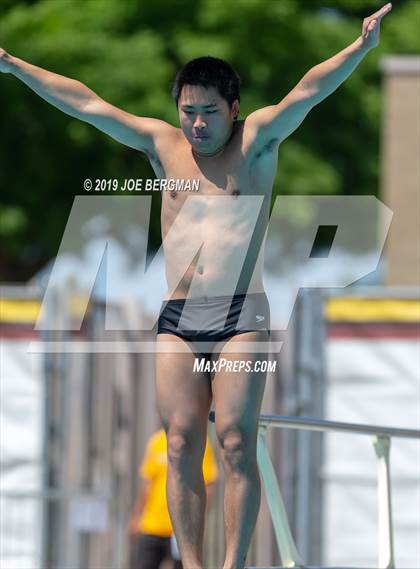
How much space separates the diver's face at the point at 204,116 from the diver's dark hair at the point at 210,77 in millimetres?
24

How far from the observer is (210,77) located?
5.64m

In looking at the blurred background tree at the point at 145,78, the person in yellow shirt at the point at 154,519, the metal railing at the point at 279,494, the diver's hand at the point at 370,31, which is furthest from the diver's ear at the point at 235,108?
the blurred background tree at the point at 145,78

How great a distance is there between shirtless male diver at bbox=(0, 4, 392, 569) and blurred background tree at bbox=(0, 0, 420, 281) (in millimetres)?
13506

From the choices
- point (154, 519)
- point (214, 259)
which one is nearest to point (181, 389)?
point (214, 259)

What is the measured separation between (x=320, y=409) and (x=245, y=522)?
4.64 meters

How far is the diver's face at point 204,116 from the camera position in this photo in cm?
562

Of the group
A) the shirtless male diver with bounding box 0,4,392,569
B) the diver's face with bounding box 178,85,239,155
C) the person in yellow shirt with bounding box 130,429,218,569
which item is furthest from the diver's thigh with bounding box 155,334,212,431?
the person in yellow shirt with bounding box 130,429,218,569

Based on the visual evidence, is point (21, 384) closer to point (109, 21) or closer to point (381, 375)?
point (381, 375)

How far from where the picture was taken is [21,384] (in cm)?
1056

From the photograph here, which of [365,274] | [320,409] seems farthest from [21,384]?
[365,274]

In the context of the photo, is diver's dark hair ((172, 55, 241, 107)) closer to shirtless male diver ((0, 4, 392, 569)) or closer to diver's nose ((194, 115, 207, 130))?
shirtless male diver ((0, 4, 392, 569))

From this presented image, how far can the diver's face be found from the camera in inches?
221

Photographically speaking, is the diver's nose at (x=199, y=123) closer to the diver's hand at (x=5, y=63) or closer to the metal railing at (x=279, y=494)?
the diver's hand at (x=5, y=63)

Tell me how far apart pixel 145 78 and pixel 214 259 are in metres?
14.3
